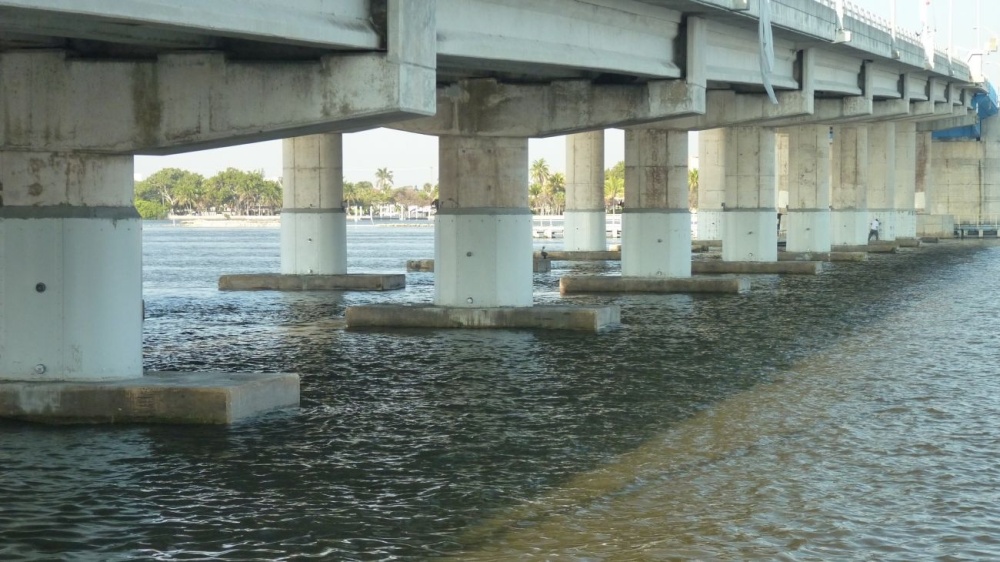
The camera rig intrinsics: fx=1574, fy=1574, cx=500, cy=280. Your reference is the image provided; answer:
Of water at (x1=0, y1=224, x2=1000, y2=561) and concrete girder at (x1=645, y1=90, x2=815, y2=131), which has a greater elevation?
concrete girder at (x1=645, y1=90, x2=815, y2=131)

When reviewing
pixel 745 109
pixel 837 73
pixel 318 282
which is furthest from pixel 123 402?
pixel 837 73

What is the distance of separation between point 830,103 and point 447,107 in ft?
97.0

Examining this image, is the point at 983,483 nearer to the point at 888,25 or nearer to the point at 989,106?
the point at 888,25

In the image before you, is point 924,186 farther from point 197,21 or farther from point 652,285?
point 197,21

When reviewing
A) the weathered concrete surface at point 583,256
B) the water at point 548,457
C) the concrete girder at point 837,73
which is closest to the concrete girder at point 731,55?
the concrete girder at point 837,73

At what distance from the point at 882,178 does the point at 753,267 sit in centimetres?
3779

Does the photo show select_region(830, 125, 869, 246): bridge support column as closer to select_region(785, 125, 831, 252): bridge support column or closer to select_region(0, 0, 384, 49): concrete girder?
select_region(785, 125, 831, 252): bridge support column

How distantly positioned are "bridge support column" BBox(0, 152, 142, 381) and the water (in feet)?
3.52

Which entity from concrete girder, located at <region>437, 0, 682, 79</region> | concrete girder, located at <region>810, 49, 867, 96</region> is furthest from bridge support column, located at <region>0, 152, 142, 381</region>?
concrete girder, located at <region>810, 49, 867, 96</region>

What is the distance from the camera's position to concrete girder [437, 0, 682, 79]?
78.3 feet

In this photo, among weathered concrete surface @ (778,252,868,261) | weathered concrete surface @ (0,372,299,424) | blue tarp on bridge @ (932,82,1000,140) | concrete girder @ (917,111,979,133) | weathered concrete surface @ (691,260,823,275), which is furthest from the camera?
concrete girder @ (917,111,979,133)

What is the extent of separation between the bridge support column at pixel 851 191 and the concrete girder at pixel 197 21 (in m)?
61.7

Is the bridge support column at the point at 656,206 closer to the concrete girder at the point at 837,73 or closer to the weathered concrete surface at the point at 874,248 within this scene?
the concrete girder at the point at 837,73

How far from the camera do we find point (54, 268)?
19078 millimetres
